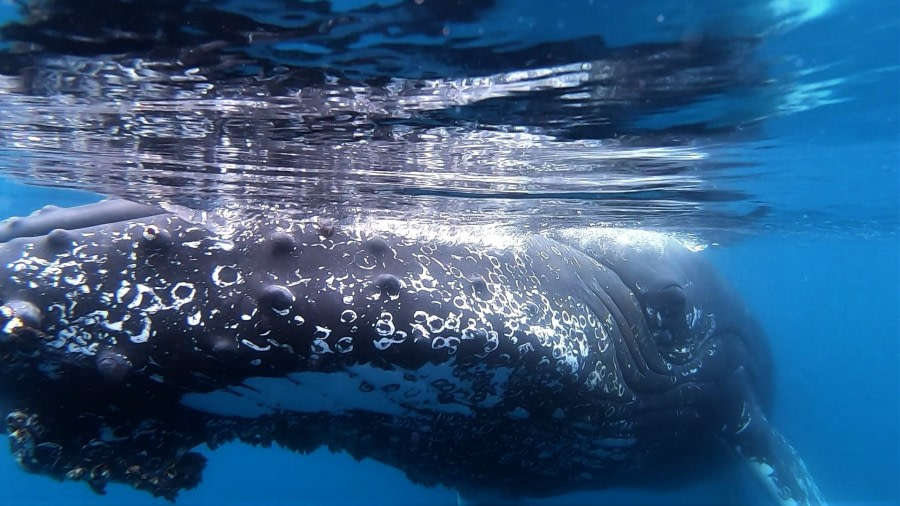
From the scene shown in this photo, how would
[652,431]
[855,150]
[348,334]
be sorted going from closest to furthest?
[348,334]
[652,431]
[855,150]

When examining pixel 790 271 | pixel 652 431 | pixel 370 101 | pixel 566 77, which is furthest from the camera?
pixel 790 271

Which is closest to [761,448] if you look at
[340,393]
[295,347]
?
[340,393]

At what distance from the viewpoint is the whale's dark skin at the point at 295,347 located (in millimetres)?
4922

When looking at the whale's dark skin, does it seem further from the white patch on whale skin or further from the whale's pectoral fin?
the whale's pectoral fin

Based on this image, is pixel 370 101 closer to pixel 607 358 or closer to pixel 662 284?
pixel 607 358

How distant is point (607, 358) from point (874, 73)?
195 inches

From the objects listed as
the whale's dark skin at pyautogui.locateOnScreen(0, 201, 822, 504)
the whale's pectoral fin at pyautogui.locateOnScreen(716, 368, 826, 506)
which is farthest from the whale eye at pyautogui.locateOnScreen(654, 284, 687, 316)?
the whale's pectoral fin at pyautogui.locateOnScreen(716, 368, 826, 506)

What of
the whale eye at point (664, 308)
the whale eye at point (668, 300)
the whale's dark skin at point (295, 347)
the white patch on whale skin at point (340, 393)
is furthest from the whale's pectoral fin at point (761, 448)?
the white patch on whale skin at point (340, 393)

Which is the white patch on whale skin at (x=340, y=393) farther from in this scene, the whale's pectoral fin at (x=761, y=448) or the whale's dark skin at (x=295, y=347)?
the whale's pectoral fin at (x=761, y=448)

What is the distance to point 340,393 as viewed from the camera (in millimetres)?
5797

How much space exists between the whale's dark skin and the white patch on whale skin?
0.07 feet

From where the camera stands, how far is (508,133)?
885 cm

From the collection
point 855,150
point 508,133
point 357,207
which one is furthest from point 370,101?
point 855,150

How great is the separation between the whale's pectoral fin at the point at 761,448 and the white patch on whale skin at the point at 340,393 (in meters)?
5.85
